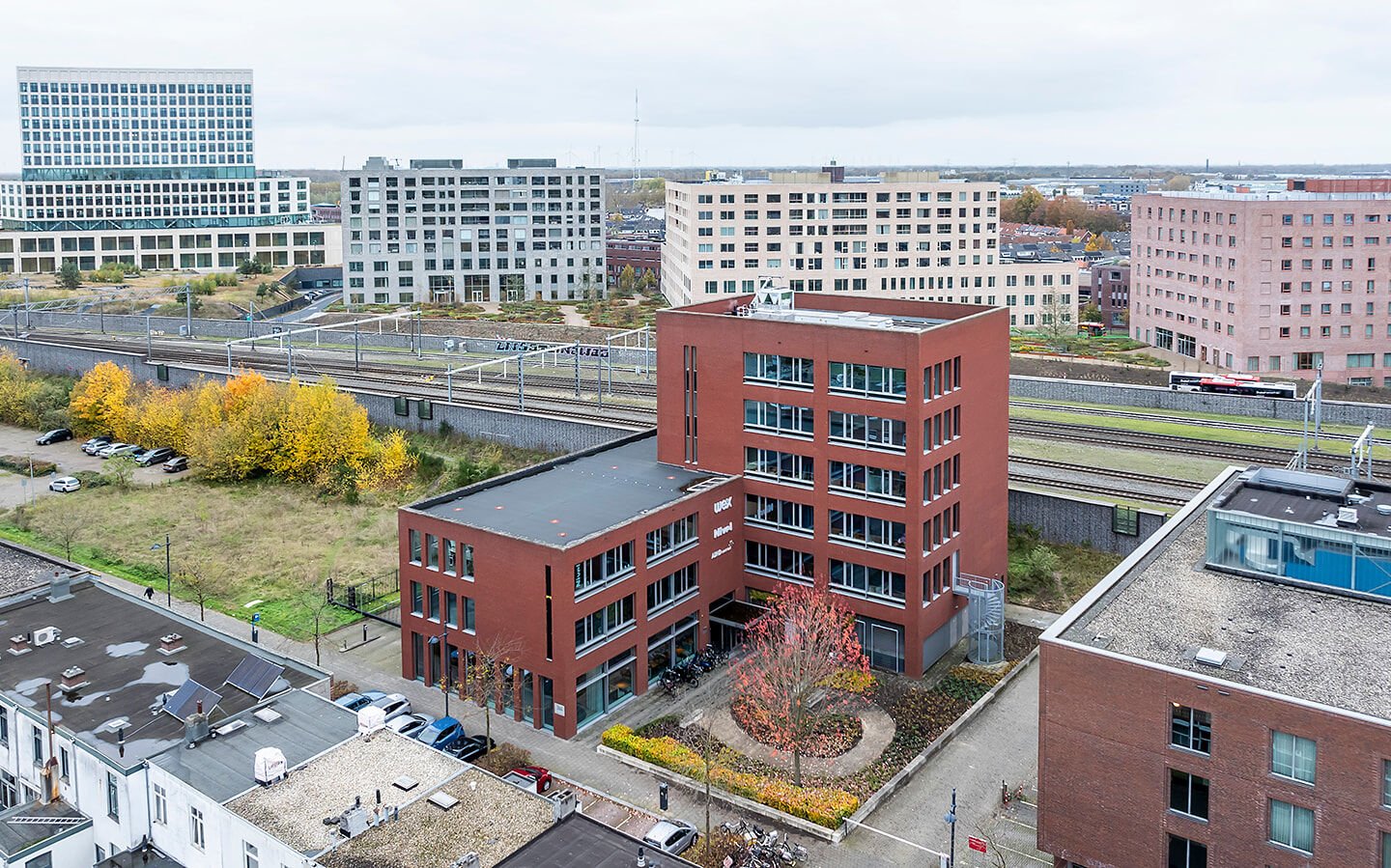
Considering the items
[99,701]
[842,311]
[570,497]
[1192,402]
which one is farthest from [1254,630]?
[1192,402]

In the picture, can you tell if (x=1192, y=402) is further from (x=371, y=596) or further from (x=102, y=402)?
(x=102, y=402)

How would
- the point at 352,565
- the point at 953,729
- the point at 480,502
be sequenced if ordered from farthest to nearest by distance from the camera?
1. the point at 352,565
2. the point at 480,502
3. the point at 953,729

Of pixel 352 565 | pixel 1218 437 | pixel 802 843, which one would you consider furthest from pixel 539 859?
pixel 1218 437

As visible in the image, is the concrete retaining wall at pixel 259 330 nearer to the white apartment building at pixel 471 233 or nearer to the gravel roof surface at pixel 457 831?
the white apartment building at pixel 471 233

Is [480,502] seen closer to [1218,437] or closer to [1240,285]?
[1218,437]

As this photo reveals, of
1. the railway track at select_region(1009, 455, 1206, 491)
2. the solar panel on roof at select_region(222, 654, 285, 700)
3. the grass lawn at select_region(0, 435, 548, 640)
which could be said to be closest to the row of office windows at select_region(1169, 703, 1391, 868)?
the solar panel on roof at select_region(222, 654, 285, 700)
